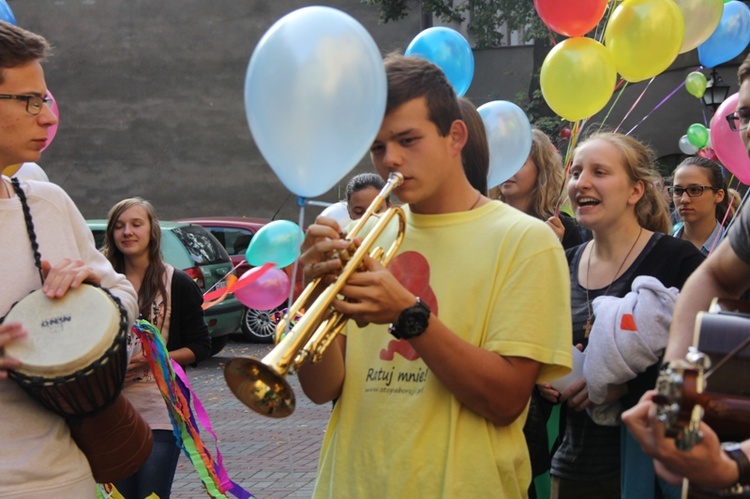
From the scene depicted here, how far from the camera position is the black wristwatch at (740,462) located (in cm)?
191

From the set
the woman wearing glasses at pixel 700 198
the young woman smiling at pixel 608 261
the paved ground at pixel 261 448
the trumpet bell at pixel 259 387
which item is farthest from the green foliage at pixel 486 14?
the trumpet bell at pixel 259 387

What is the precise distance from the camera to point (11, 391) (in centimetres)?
281

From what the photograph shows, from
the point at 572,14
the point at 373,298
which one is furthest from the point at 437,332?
the point at 572,14

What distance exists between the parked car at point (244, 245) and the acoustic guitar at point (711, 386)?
41.5 feet

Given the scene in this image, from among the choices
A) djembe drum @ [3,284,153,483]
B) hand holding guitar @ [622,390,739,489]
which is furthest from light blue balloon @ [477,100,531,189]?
hand holding guitar @ [622,390,739,489]

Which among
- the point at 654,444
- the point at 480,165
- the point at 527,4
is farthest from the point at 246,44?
the point at 654,444

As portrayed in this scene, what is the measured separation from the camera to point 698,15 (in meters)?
5.70

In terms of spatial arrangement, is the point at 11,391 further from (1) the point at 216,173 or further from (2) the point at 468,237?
(1) the point at 216,173

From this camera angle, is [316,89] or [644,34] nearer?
[316,89]

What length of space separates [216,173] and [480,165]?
20690 mm

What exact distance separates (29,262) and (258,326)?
12.1 meters

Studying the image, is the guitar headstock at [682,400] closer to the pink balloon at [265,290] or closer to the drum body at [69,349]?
the drum body at [69,349]

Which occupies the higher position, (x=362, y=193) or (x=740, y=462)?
(x=740, y=462)

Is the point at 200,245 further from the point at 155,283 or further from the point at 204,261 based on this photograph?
the point at 155,283
